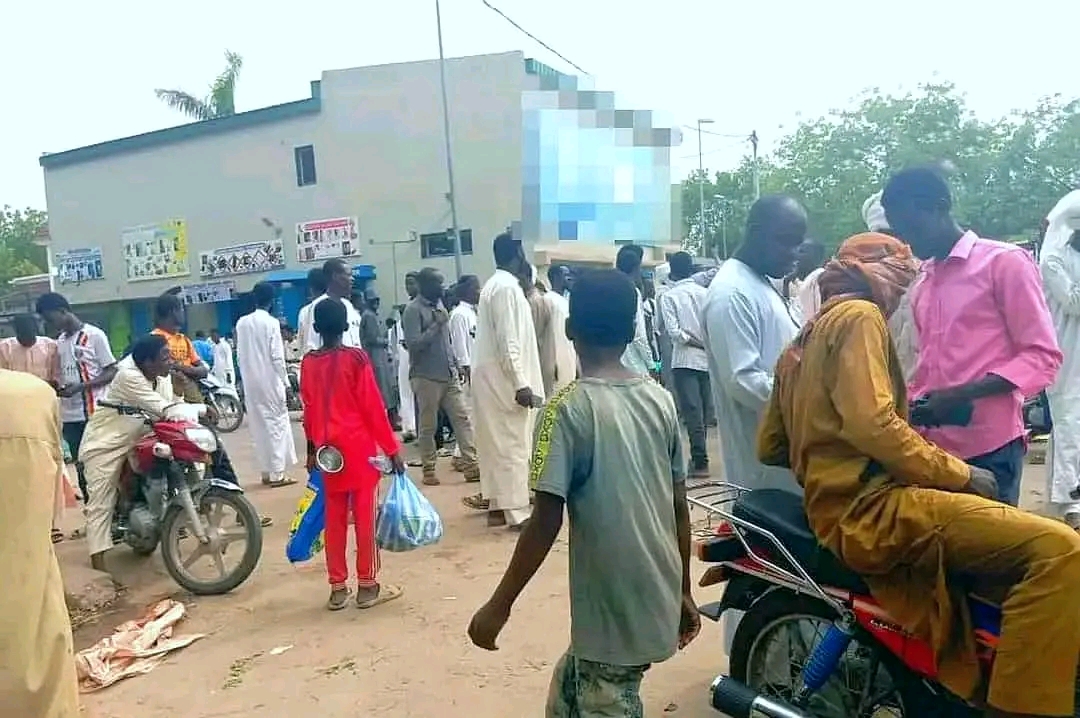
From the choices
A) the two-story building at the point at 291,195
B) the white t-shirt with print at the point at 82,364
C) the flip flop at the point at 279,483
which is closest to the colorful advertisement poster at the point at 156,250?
the two-story building at the point at 291,195

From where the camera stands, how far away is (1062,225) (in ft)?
17.3

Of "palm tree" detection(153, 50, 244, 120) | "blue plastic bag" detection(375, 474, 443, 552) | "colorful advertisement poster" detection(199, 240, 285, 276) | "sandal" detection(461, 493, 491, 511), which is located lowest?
"sandal" detection(461, 493, 491, 511)

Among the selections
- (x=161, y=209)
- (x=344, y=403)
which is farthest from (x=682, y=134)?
(x=161, y=209)

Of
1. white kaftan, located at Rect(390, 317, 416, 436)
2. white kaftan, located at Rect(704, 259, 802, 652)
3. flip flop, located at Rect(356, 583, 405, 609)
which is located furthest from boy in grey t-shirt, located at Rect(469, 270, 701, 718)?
white kaftan, located at Rect(390, 317, 416, 436)

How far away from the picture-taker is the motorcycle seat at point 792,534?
9.33 feet

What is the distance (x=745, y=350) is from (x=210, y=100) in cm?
3086

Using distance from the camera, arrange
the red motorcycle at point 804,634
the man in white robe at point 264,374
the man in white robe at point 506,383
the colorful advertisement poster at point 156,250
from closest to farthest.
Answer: the red motorcycle at point 804,634, the man in white robe at point 506,383, the man in white robe at point 264,374, the colorful advertisement poster at point 156,250

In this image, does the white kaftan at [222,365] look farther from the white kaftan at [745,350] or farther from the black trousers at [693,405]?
the white kaftan at [745,350]

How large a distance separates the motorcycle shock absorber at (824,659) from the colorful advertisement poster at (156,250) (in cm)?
2812

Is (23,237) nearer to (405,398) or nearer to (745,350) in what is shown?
(405,398)

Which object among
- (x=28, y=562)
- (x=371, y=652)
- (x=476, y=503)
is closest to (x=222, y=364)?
(x=476, y=503)

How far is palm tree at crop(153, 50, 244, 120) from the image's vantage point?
31.0 meters

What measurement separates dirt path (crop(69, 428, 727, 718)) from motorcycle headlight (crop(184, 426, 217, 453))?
84cm

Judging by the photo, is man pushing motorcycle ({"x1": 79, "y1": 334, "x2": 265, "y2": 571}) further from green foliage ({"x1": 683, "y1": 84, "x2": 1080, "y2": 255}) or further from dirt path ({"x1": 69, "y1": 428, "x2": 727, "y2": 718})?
green foliage ({"x1": 683, "y1": 84, "x2": 1080, "y2": 255})
